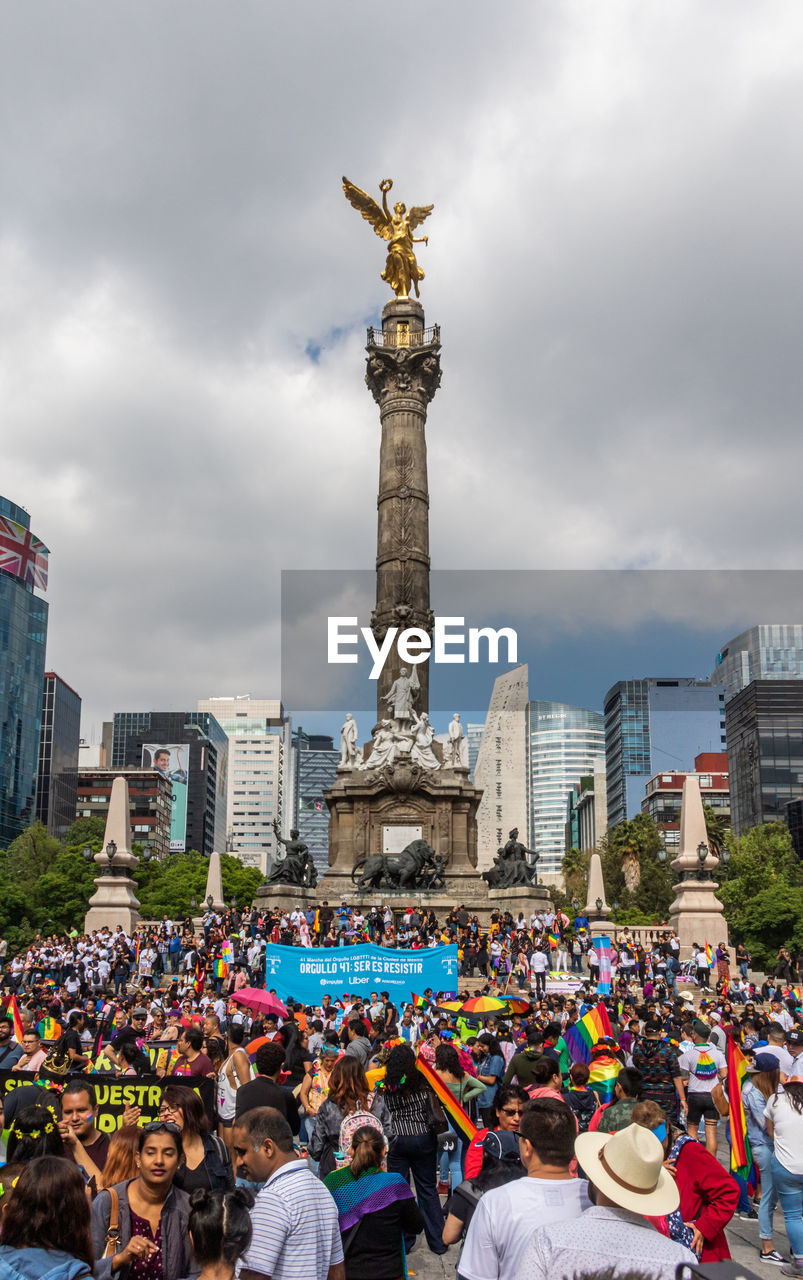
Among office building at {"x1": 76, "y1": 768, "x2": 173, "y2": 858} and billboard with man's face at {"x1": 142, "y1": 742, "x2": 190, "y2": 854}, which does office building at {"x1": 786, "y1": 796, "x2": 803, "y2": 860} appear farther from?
billboard with man's face at {"x1": 142, "y1": 742, "x2": 190, "y2": 854}

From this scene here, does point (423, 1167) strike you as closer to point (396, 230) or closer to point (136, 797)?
point (396, 230)

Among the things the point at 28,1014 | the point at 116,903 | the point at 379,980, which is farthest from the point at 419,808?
the point at 28,1014

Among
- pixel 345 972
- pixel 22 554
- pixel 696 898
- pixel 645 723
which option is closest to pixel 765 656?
pixel 645 723

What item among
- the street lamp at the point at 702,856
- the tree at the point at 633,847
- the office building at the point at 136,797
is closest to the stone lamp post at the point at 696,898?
the street lamp at the point at 702,856

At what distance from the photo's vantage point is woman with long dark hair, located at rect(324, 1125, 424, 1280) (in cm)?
581

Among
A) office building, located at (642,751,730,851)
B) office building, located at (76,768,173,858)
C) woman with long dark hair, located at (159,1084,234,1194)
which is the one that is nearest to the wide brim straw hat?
woman with long dark hair, located at (159,1084,234,1194)

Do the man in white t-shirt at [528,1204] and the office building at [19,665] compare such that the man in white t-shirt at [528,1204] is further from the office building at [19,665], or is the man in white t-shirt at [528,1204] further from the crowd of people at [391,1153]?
the office building at [19,665]

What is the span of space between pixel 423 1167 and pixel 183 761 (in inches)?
6063

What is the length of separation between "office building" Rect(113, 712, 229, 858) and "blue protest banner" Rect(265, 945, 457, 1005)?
13384 cm

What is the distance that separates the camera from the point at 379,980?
67.4 feet

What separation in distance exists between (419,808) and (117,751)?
134103mm

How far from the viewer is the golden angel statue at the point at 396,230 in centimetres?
5816

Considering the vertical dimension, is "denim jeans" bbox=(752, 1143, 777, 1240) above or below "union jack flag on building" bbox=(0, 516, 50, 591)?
below

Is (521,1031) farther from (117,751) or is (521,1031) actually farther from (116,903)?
(117,751)
